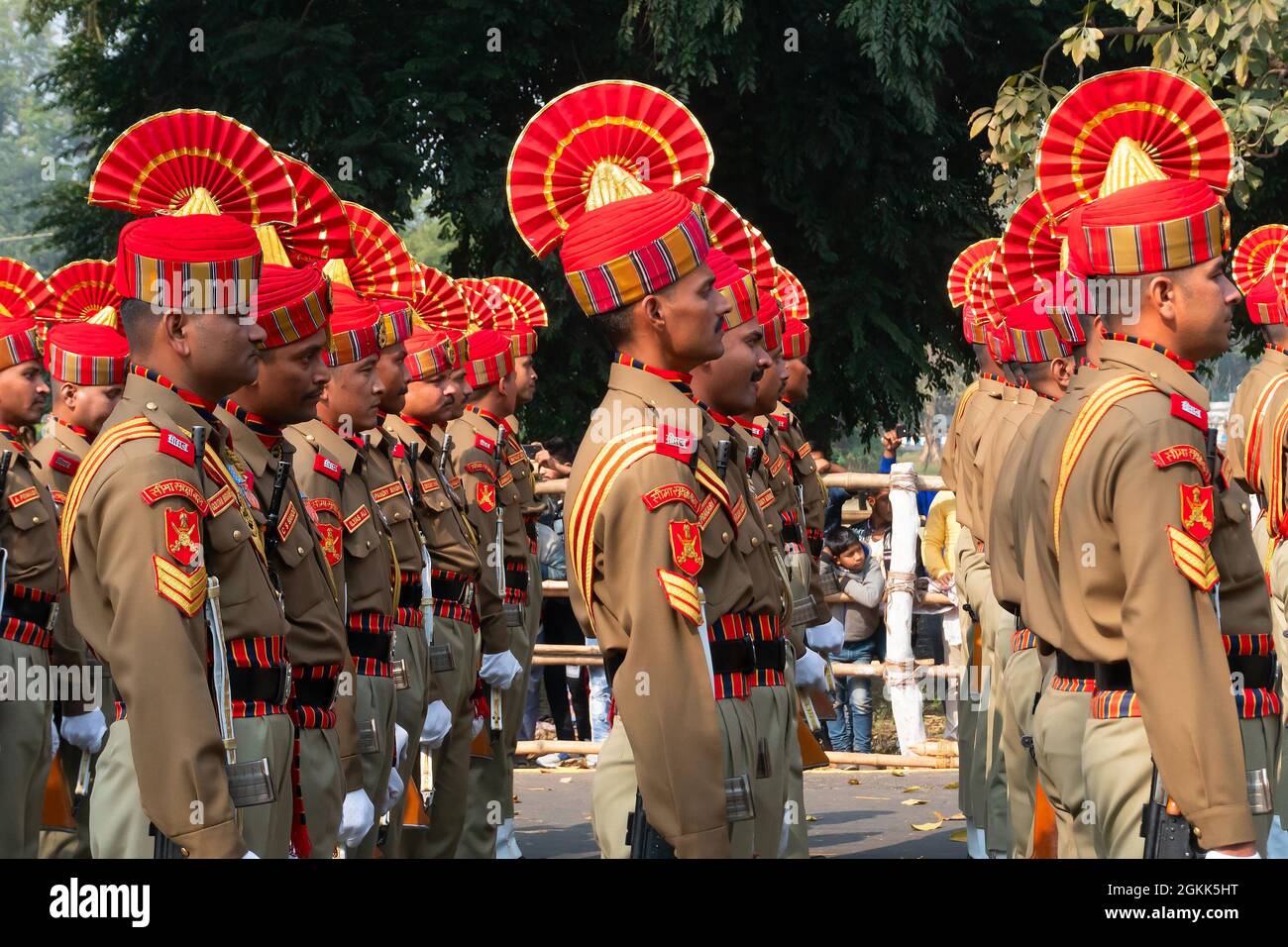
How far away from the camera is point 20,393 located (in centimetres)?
877

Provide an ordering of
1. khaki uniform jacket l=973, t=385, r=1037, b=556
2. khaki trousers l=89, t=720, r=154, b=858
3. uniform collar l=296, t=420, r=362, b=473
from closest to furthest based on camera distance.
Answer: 1. khaki trousers l=89, t=720, r=154, b=858
2. uniform collar l=296, t=420, r=362, b=473
3. khaki uniform jacket l=973, t=385, r=1037, b=556

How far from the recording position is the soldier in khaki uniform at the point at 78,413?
8977mm

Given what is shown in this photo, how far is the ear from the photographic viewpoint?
4.61m

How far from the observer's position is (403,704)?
320 inches

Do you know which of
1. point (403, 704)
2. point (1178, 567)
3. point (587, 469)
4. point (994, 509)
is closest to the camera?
point (1178, 567)

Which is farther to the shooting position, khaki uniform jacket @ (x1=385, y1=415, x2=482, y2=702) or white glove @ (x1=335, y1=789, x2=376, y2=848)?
khaki uniform jacket @ (x1=385, y1=415, x2=482, y2=702)

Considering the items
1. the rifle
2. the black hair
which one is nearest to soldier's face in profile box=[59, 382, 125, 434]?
the black hair

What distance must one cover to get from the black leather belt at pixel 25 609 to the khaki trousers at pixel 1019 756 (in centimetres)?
428

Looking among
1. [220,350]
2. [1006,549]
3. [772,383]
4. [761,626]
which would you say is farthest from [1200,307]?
[772,383]

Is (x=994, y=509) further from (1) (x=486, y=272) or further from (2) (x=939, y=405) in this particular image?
(2) (x=939, y=405)

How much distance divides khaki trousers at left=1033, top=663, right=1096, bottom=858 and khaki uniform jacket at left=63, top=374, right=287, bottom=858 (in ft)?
7.77

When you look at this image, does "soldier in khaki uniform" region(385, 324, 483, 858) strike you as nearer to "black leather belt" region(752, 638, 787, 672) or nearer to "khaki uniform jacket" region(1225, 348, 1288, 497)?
"black leather belt" region(752, 638, 787, 672)
